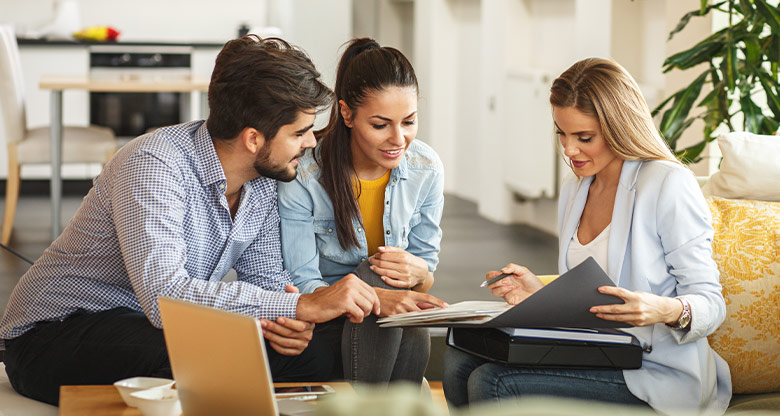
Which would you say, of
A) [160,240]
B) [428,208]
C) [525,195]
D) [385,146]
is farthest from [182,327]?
[525,195]

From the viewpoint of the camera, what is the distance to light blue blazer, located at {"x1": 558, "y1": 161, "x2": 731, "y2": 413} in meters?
1.70

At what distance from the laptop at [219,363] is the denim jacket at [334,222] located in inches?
30.2

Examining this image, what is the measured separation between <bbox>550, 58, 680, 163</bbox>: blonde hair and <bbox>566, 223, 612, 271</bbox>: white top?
160 mm

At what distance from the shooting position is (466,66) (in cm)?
741

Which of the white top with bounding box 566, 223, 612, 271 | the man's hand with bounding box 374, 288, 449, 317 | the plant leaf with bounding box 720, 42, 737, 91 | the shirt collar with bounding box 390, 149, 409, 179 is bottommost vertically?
the man's hand with bounding box 374, 288, 449, 317

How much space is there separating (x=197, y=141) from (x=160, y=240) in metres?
0.26

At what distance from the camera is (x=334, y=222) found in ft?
6.89

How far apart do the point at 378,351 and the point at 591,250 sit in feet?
1.53

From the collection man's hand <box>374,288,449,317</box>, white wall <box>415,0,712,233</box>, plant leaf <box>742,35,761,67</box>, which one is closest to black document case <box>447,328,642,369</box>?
man's hand <box>374,288,449,317</box>

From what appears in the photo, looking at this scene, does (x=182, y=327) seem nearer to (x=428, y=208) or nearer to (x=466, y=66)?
Result: (x=428, y=208)

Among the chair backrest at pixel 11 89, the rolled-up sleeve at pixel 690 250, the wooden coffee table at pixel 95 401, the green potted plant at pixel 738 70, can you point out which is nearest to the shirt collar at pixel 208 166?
the wooden coffee table at pixel 95 401

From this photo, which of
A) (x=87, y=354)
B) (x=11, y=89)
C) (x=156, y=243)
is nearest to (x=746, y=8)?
(x=156, y=243)

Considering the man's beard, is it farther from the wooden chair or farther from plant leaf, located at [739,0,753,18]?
the wooden chair

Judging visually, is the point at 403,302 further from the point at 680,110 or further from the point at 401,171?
the point at 680,110
